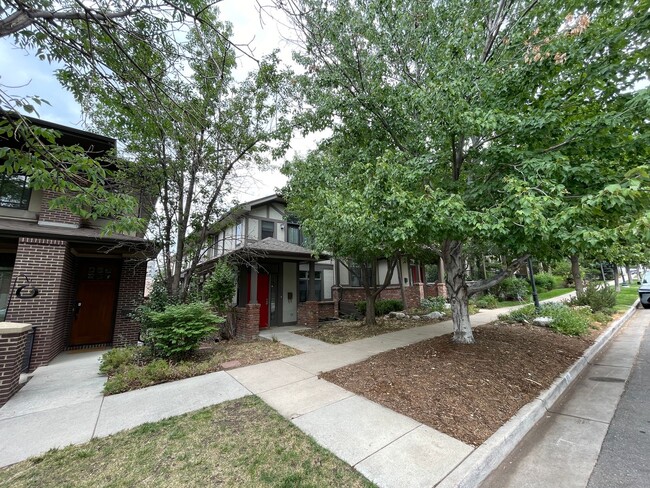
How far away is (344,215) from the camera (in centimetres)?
518

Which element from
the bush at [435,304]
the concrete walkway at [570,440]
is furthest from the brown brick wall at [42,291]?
the bush at [435,304]

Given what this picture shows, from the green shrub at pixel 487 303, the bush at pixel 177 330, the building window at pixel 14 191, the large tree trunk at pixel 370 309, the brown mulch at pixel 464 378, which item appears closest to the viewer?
the brown mulch at pixel 464 378

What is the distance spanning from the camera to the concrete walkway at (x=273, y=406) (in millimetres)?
2729

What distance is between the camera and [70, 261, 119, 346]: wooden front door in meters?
8.14

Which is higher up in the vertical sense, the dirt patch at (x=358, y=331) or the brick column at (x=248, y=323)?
the brick column at (x=248, y=323)

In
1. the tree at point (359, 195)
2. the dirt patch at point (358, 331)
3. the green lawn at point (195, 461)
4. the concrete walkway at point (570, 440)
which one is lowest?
the concrete walkway at point (570, 440)

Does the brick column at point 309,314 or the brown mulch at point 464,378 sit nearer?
the brown mulch at point 464,378

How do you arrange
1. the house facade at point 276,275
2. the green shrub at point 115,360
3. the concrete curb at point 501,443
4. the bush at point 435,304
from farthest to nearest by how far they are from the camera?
1. the bush at point 435,304
2. the house facade at point 276,275
3. the green shrub at point 115,360
4. the concrete curb at point 501,443

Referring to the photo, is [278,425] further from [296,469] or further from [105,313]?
[105,313]

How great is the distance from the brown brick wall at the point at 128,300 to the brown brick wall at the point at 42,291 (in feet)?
4.74

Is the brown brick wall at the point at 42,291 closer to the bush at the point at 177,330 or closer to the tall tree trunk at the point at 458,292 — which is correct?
the bush at the point at 177,330

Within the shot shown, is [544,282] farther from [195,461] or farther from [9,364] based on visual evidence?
[9,364]

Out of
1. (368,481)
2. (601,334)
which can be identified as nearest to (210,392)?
(368,481)

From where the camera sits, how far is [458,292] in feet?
22.0
